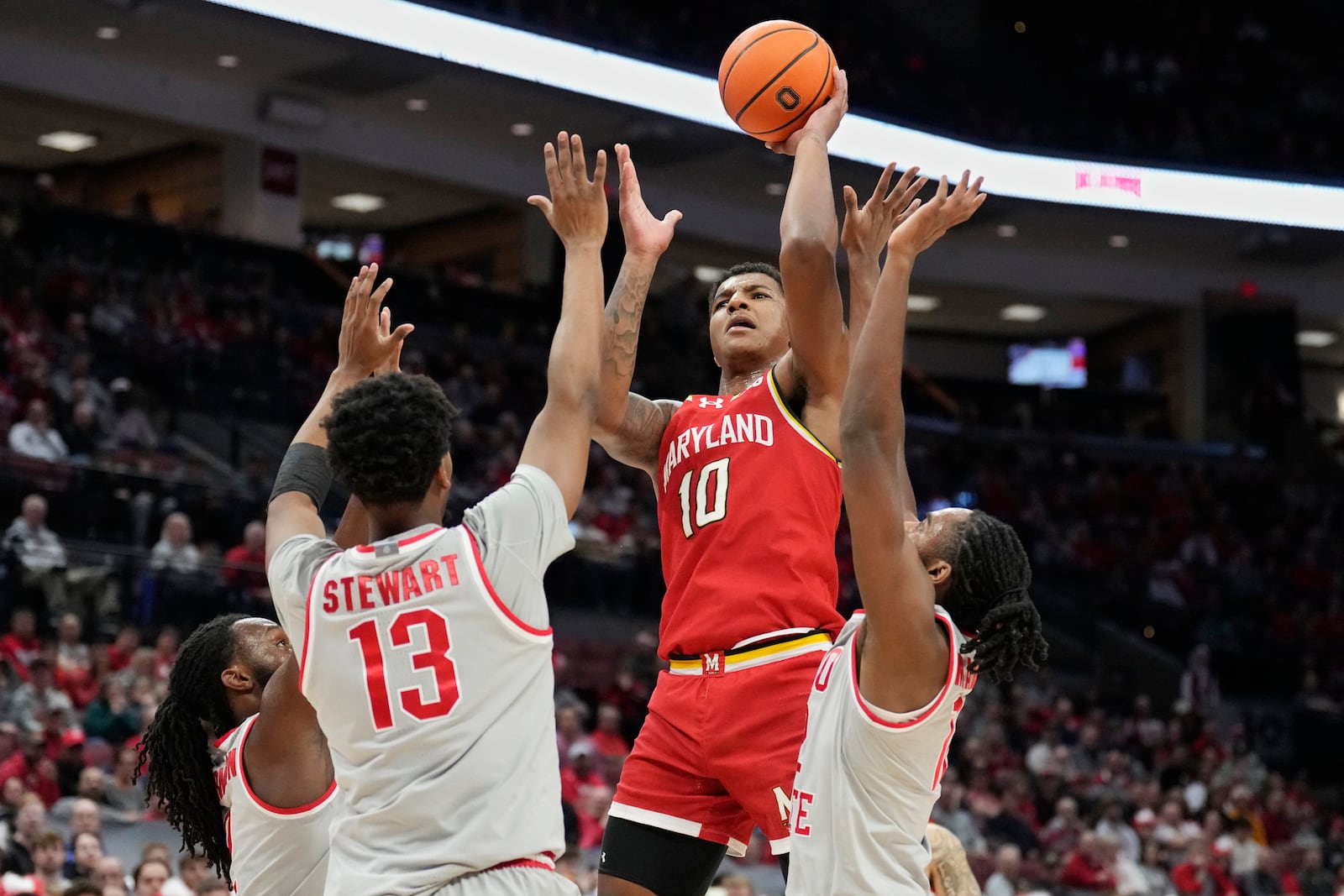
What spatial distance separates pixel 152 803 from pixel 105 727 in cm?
83

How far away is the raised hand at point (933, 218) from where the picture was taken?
3.79 metres

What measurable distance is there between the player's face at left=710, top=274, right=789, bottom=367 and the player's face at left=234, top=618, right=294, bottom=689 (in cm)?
173

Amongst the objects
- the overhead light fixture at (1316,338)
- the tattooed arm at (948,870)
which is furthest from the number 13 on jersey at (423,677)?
the overhead light fixture at (1316,338)

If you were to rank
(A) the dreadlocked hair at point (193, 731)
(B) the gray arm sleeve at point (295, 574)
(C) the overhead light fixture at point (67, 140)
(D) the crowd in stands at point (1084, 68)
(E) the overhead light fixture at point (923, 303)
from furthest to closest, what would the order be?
(E) the overhead light fixture at point (923, 303)
(C) the overhead light fixture at point (67, 140)
(D) the crowd in stands at point (1084, 68)
(A) the dreadlocked hair at point (193, 731)
(B) the gray arm sleeve at point (295, 574)

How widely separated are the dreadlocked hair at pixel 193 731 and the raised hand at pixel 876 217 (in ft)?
6.33

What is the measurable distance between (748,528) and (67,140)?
2265 cm

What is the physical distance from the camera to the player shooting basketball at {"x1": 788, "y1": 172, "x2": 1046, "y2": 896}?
11.8ft

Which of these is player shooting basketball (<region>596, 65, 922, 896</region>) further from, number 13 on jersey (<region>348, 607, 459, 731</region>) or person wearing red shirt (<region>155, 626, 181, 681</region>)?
person wearing red shirt (<region>155, 626, 181, 681</region>)

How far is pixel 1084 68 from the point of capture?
27.5 meters

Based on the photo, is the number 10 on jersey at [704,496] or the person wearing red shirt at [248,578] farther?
the person wearing red shirt at [248,578]

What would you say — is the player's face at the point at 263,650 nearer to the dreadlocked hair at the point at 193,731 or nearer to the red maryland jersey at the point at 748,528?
the dreadlocked hair at the point at 193,731

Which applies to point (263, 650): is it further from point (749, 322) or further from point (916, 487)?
point (916, 487)

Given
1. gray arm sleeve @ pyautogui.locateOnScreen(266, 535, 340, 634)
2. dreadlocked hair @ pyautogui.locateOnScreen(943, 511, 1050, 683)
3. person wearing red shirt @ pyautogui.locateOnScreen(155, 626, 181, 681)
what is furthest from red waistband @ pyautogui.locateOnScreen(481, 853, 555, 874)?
person wearing red shirt @ pyautogui.locateOnScreen(155, 626, 181, 681)

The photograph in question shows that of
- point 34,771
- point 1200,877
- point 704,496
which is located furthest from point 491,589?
point 1200,877
